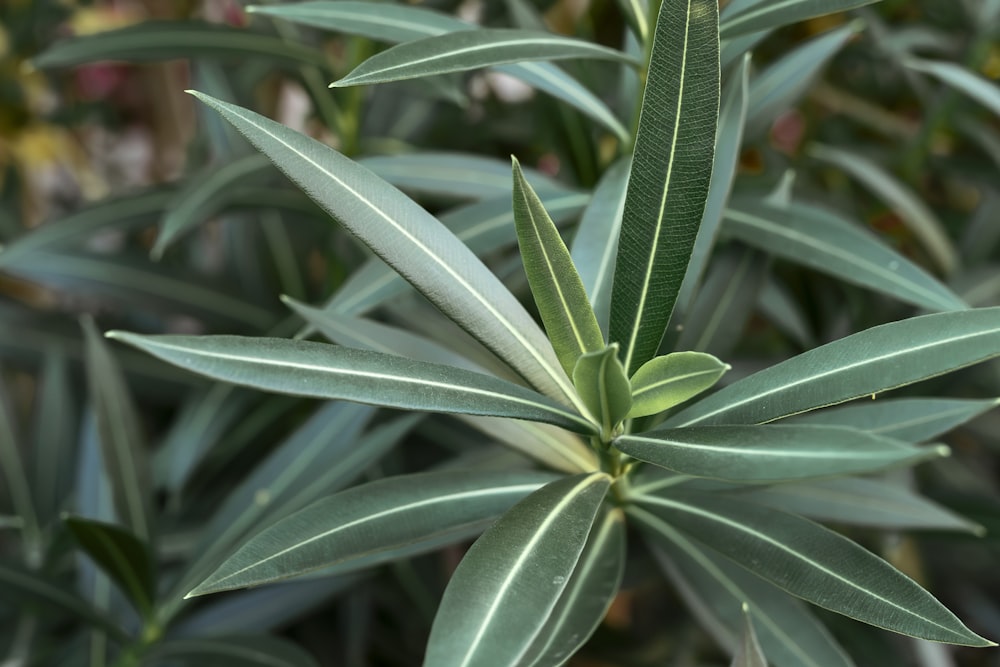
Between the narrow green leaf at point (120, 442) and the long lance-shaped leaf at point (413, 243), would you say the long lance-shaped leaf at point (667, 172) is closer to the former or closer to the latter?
the long lance-shaped leaf at point (413, 243)

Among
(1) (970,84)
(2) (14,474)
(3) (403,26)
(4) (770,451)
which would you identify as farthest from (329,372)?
(2) (14,474)

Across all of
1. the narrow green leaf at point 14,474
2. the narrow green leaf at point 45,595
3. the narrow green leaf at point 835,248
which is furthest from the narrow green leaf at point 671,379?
the narrow green leaf at point 14,474

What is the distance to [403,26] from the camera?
54 centimetres

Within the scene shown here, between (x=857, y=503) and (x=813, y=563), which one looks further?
(x=857, y=503)

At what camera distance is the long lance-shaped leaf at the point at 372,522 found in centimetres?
36

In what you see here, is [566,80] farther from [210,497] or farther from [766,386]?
[210,497]

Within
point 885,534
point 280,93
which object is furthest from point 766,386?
point 280,93

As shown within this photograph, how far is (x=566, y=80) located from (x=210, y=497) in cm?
55

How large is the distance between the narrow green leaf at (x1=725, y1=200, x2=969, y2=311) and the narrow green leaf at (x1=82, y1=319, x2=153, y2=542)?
1.49 feet

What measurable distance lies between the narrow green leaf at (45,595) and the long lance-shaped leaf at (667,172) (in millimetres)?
458

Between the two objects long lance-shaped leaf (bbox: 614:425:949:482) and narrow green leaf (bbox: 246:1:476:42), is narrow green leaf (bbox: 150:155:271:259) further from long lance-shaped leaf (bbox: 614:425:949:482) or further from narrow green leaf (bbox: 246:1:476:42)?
long lance-shaped leaf (bbox: 614:425:949:482)

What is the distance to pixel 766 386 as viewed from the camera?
0.38m

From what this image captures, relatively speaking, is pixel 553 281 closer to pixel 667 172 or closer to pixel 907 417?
pixel 667 172

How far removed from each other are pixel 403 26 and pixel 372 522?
Result: 30cm
